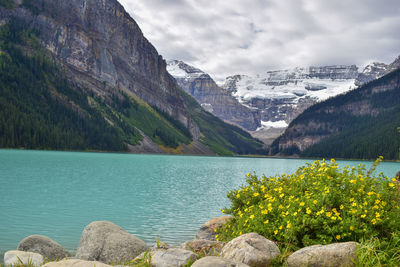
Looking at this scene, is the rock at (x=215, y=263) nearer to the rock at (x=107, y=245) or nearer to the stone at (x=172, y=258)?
the stone at (x=172, y=258)

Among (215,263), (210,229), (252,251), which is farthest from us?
(210,229)

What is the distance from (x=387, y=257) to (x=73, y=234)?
18819 mm

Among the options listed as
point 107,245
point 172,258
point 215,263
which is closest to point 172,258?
point 172,258

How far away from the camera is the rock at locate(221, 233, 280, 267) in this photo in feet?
27.9

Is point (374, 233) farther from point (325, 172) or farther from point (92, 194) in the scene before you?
point (92, 194)

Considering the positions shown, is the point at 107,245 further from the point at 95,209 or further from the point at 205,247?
the point at 95,209

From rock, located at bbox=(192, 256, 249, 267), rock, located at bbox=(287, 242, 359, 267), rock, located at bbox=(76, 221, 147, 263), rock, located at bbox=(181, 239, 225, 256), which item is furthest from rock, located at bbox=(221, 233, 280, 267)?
rock, located at bbox=(76, 221, 147, 263)

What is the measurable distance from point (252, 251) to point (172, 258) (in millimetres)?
2259

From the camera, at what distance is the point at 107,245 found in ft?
46.1

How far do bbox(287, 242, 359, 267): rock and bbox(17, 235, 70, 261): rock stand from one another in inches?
464

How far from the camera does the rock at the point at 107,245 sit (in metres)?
13.8

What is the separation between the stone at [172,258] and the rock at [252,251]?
3.76ft

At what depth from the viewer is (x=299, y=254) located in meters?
8.70

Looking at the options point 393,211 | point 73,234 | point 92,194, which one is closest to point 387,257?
point 393,211
